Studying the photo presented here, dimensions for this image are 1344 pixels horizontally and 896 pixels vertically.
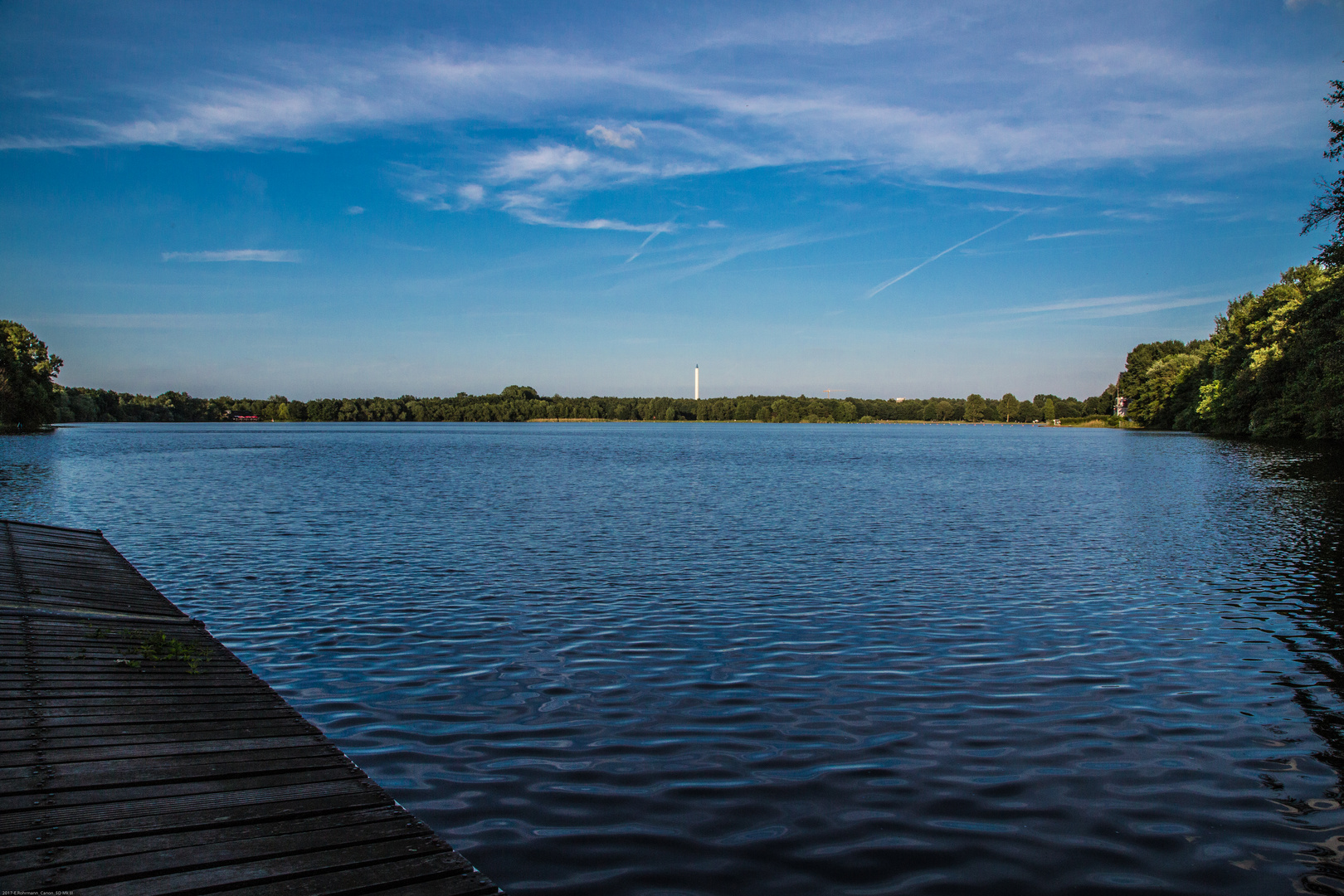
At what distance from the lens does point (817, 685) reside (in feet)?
35.6

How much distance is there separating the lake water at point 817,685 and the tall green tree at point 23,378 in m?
84.2

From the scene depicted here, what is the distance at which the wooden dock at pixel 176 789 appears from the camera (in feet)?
16.9

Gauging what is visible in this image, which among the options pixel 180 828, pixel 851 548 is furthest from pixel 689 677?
pixel 851 548

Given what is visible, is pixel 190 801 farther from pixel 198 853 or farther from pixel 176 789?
pixel 198 853

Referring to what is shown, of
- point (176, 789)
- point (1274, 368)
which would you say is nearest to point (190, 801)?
point (176, 789)

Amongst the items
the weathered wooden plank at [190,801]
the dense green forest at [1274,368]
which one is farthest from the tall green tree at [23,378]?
the dense green forest at [1274,368]

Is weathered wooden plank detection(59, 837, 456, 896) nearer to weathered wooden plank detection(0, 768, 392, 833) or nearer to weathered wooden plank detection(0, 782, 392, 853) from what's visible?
weathered wooden plank detection(0, 782, 392, 853)

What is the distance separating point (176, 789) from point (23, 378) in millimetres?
120150

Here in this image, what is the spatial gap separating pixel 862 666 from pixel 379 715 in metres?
6.68

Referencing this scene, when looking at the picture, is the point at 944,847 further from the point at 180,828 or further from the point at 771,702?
the point at 180,828

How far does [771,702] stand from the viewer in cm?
1020

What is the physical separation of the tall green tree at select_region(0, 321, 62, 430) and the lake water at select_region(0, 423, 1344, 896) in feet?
276

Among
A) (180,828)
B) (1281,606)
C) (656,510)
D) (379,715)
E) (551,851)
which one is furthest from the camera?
(656,510)

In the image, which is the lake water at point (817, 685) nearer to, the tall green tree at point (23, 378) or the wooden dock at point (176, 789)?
the wooden dock at point (176, 789)
